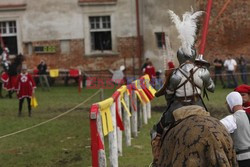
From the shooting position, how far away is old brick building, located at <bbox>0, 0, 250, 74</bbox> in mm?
29594

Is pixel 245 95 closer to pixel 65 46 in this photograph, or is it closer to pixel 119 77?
pixel 119 77

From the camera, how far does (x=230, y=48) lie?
29328 mm

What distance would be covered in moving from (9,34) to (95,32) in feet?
15.6

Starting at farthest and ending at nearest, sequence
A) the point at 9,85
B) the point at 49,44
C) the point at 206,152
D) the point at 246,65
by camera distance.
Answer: the point at 49,44
the point at 246,65
the point at 9,85
the point at 206,152

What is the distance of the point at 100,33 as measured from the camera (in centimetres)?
3111

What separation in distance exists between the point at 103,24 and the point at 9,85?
8.64 meters

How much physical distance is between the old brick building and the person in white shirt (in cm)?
2359

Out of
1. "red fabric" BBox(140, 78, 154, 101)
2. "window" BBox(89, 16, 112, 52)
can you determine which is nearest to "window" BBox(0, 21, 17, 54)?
"window" BBox(89, 16, 112, 52)

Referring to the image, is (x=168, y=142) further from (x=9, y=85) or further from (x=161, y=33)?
(x=161, y=33)

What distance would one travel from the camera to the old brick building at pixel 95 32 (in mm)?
29594

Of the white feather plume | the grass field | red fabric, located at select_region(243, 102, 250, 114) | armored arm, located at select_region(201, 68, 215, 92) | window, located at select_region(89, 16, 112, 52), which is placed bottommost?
the grass field

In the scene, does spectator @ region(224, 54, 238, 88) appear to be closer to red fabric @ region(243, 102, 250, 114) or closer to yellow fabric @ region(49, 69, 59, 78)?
yellow fabric @ region(49, 69, 59, 78)

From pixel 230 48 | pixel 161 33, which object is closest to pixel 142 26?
pixel 161 33

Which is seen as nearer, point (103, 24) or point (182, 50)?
point (182, 50)
